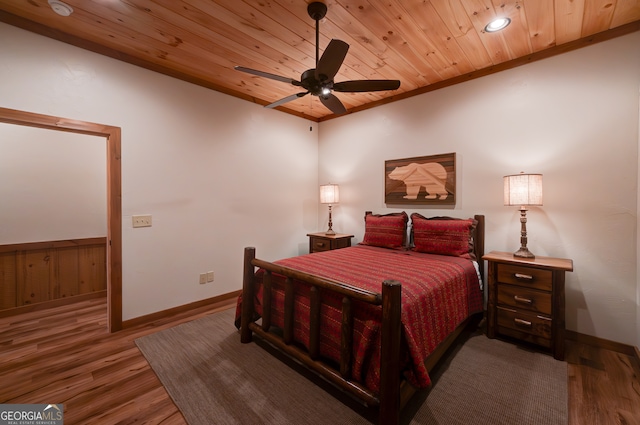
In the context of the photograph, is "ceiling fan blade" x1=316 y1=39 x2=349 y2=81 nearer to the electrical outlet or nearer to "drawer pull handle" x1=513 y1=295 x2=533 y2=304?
the electrical outlet

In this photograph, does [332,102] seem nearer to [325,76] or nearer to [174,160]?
[325,76]

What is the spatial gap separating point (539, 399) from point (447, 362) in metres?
0.55

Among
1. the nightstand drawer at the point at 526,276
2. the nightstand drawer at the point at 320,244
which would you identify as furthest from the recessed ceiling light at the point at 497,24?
the nightstand drawer at the point at 320,244

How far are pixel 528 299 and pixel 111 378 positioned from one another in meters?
3.27

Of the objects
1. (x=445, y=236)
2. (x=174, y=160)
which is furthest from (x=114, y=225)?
(x=445, y=236)

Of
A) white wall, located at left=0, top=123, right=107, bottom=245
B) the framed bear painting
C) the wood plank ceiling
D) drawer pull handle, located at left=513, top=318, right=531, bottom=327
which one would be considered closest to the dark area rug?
drawer pull handle, located at left=513, top=318, right=531, bottom=327

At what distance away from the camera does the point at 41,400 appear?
1.64 m

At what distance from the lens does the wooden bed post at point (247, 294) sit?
2268 millimetres

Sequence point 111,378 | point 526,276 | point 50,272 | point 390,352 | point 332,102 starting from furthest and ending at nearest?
point 50,272, point 332,102, point 526,276, point 111,378, point 390,352

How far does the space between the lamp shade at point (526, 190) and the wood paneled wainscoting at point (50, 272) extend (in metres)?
4.86

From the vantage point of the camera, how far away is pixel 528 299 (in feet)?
7.18

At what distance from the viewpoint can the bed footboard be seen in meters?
1.33

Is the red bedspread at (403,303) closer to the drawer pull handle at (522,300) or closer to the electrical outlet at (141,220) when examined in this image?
the drawer pull handle at (522,300)

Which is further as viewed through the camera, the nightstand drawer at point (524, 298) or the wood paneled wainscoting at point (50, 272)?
the wood paneled wainscoting at point (50, 272)
